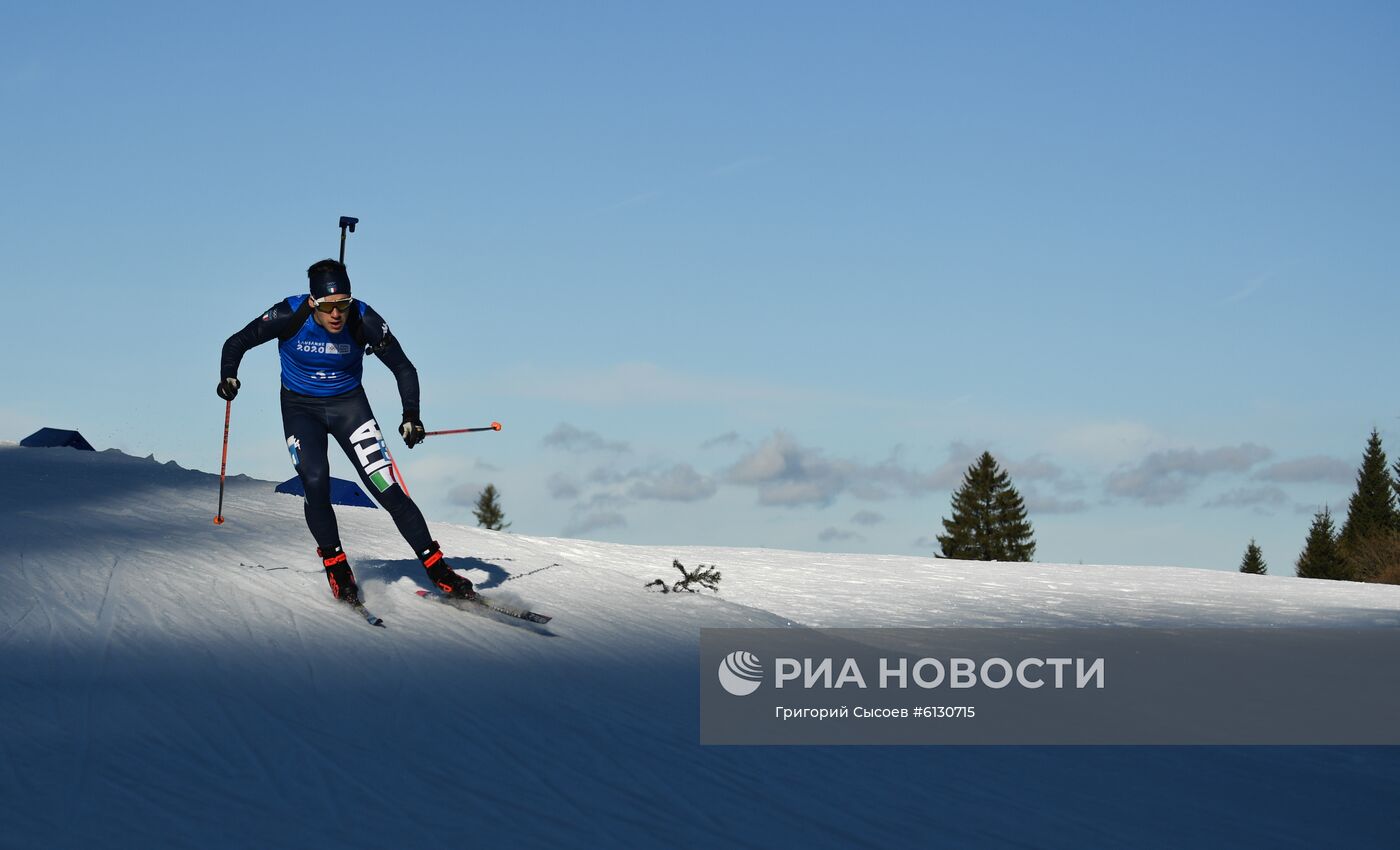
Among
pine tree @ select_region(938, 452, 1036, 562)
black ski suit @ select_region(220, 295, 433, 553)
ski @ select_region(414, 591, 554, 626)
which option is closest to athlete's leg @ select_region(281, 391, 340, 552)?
black ski suit @ select_region(220, 295, 433, 553)

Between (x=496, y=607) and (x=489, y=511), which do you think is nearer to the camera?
(x=496, y=607)

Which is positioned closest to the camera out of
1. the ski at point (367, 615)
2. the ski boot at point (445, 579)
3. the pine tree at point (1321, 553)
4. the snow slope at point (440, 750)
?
the snow slope at point (440, 750)

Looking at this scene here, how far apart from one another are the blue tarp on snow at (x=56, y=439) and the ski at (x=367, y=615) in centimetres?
1250

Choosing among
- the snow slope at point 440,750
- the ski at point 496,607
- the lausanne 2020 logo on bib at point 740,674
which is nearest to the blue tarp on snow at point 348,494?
the snow slope at point 440,750

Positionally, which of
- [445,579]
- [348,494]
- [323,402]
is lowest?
[445,579]

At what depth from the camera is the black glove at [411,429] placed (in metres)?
9.36

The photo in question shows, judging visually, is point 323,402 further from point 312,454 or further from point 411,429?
point 411,429

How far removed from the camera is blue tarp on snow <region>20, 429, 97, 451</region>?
1983 cm

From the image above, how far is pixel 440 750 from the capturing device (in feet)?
21.1

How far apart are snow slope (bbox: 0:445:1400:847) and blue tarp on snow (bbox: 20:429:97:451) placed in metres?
8.74

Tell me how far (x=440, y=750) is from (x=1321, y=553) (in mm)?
65730

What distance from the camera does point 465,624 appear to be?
9297mm

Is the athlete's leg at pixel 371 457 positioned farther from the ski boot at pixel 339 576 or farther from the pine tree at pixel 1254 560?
the pine tree at pixel 1254 560

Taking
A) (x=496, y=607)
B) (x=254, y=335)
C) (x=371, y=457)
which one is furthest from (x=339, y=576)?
(x=254, y=335)
